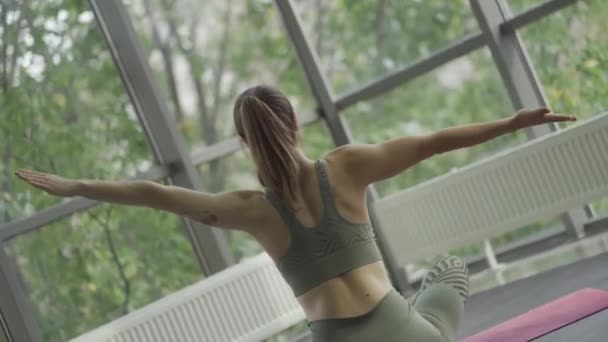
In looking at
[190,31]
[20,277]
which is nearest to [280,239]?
[20,277]

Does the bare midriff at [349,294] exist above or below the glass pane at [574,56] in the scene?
below

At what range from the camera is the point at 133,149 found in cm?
618

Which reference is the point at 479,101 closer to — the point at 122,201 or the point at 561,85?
the point at 561,85

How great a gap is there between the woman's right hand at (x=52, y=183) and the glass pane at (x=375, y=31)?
424cm

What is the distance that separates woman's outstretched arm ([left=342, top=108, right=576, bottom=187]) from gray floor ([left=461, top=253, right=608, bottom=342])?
1.82 metres

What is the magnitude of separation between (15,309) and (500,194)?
9.04 feet

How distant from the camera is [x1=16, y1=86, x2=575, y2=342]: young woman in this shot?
2.67 meters

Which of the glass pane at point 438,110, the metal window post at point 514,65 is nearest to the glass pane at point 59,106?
the glass pane at point 438,110

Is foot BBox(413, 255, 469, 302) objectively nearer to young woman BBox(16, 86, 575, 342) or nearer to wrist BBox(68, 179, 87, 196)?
young woman BBox(16, 86, 575, 342)

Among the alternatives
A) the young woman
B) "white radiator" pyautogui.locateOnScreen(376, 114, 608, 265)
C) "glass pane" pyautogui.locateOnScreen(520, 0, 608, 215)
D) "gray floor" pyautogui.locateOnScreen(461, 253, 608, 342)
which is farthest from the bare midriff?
"glass pane" pyautogui.locateOnScreen(520, 0, 608, 215)

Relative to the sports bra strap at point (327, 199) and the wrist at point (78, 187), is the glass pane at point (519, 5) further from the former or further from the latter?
the wrist at point (78, 187)

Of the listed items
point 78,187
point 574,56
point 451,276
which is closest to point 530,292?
point 574,56

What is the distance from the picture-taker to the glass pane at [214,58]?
6.81m

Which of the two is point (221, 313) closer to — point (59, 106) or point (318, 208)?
point (59, 106)
